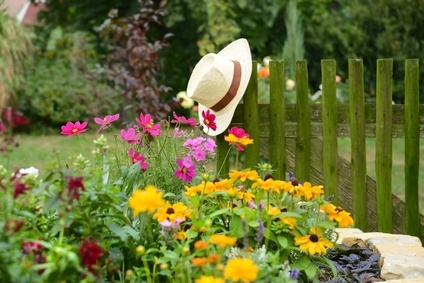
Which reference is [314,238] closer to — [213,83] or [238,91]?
[213,83]

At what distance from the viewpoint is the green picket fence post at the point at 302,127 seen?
471cm

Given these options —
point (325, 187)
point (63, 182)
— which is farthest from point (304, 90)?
point (63, 182)

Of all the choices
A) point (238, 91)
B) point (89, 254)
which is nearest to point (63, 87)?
point (238, 91)

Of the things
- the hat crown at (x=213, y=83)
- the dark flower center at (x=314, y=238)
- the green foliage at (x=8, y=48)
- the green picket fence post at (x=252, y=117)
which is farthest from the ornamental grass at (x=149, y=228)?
the green foliage at (x=8, y=48)

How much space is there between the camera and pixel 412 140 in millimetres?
4730

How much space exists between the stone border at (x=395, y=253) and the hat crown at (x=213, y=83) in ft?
3.14

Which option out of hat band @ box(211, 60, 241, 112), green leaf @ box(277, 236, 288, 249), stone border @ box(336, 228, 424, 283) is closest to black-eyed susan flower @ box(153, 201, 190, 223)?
green leaf @ box(277, 236, 288, 249)

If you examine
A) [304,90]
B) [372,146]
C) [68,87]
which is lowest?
[372,146]

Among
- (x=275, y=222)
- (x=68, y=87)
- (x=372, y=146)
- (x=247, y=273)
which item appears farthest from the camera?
(x=68, y=87)

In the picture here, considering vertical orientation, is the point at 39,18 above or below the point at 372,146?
above

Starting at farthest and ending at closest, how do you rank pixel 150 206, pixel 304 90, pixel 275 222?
pixel 304 90, pixel 275 222, pixel 150 206

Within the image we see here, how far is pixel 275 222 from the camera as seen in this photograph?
3088mm

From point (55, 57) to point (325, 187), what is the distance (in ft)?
31.3

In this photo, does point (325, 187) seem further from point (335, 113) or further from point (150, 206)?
point (150, 206)
